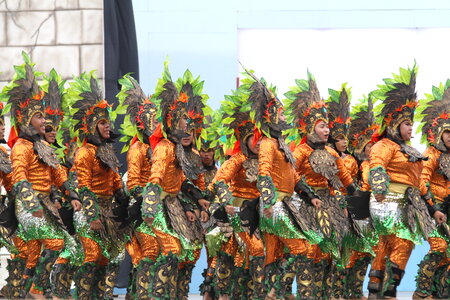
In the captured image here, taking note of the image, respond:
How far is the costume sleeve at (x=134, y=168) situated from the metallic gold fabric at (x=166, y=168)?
2.94ft

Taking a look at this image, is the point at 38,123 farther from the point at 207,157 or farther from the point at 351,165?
the point at 351,165

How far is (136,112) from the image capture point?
10617 mm

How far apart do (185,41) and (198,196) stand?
5475 millimetres

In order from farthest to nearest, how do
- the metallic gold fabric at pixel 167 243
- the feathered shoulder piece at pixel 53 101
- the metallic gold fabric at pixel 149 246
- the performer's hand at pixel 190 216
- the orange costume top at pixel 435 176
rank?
the orange costume top at pixel 435 176 < the feathered shoulder piece at pixel 53 101 < the performer's hand at pixel 190 216 < the metallic gold fabric at pixel 149 246 < the metallic gold fabric at pixel 167 243

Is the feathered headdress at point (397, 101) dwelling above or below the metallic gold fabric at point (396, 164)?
above

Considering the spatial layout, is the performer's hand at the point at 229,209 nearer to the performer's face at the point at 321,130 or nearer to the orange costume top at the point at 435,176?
the performer's face at the point at 321,130

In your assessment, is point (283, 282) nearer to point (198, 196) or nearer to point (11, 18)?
point (198, 196)

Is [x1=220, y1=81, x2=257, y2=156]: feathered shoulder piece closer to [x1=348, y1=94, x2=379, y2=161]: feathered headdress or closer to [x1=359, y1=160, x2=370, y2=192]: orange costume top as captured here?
[x1=359, y1=160, x2=370, y2=192]: orange costume top

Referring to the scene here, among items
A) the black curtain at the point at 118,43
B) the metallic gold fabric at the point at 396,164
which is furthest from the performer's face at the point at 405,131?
the black curtain at the point at 118,43

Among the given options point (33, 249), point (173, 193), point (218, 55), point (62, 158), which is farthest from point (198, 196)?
point (218, 55)

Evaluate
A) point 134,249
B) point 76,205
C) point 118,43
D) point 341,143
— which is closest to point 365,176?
point 341,143

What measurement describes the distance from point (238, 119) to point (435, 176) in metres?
2.25

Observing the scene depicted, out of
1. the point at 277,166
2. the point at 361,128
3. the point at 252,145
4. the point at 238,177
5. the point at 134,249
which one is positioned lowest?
the point at 134,249

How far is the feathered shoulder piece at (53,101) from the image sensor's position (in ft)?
33.8
